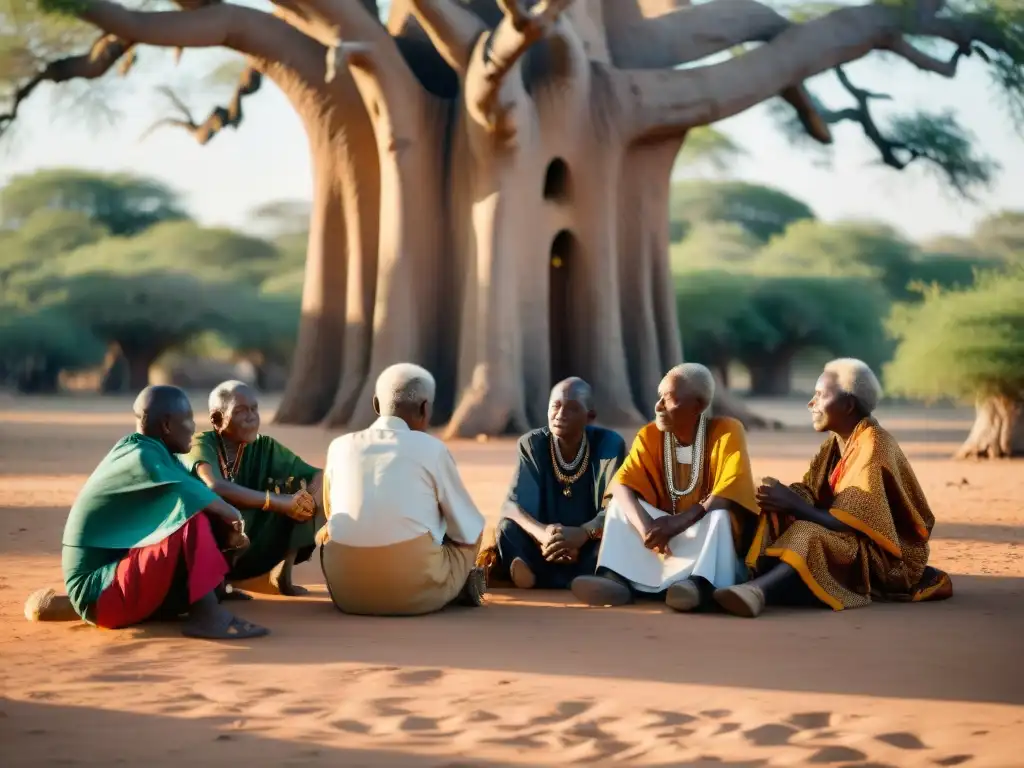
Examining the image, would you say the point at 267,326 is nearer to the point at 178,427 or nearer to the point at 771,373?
the point at 771,373

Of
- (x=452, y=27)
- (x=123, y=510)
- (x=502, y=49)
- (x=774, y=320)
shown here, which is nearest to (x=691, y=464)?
(x=123, y=510)

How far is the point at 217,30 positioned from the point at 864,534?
508 inches

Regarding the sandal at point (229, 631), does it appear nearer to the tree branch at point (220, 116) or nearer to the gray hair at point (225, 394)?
the gray hair at point (225, 394)

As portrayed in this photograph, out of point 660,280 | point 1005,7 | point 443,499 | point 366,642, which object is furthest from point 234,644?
point 1005,7

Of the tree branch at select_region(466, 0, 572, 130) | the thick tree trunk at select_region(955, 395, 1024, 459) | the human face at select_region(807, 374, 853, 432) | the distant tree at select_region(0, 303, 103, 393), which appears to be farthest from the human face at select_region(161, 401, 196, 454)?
the distant tree at select_region(0, 303, 103, 393)

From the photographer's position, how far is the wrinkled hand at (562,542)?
6.91 m

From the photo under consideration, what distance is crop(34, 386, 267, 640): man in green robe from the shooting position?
564cm

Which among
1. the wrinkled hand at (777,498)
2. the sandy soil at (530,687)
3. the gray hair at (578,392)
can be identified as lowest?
the sandy soil at (530,687)

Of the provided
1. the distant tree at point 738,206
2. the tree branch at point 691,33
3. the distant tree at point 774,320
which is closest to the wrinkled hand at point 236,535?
the tree branch at point 691,33

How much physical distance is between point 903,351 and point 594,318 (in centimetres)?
381

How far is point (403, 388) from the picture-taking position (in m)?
6.32

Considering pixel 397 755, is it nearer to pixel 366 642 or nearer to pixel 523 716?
pixel 523 716

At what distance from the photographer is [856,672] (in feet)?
16.9

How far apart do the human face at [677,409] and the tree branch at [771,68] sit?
1212 centimetres
